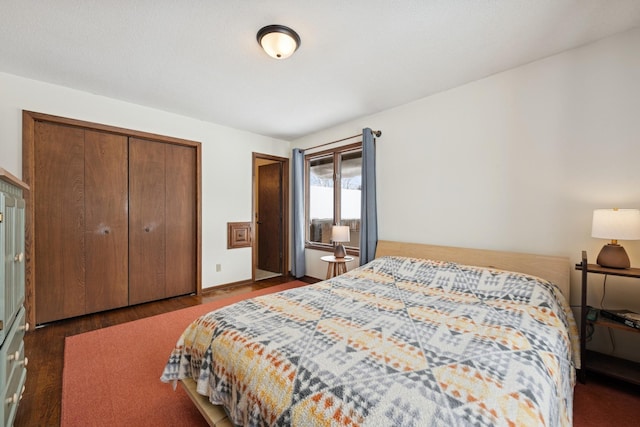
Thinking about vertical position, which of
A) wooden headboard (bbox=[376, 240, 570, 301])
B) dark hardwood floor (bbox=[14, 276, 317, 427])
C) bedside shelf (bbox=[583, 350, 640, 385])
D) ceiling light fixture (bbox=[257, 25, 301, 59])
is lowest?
dark hardwood floor (bbox=[14, 276, 317, 427])

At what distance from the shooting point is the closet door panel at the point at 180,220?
3.50 meters

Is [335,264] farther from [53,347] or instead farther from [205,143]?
[53,347]

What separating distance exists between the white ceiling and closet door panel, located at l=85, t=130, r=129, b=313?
63 centimetres

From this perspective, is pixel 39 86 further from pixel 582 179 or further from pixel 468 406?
pixel 582 179

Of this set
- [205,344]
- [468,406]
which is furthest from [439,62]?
[205,344]

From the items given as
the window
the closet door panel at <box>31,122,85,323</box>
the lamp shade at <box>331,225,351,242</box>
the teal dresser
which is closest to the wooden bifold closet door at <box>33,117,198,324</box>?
the closet door panel at <box>31,122,85,323</box>

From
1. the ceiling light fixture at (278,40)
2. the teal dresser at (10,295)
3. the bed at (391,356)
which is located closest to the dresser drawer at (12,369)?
the teal dresser at (10,295)

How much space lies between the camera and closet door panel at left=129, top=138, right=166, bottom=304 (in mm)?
3215

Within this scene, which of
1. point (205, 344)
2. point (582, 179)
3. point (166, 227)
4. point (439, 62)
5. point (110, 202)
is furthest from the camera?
point (166, 227)

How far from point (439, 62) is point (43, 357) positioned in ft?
13.3

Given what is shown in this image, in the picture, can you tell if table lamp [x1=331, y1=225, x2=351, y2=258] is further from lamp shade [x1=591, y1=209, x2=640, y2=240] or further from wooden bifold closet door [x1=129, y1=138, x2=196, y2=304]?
lamp shade [x1=591, y1=209, x2=640, y2=240]

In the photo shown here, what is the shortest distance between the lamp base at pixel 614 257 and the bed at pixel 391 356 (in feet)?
0.87

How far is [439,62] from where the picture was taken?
2.26 meters

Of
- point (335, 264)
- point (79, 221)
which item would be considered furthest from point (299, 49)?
point (79, 221)
